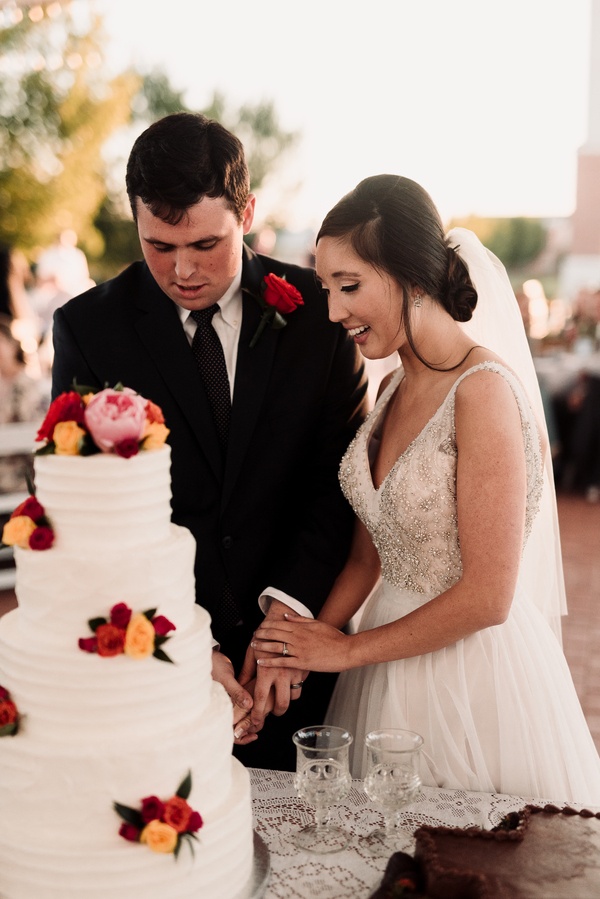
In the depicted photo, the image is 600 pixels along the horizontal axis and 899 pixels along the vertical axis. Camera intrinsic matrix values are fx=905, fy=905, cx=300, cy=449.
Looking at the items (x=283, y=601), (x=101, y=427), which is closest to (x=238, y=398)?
(x=283, y=601)

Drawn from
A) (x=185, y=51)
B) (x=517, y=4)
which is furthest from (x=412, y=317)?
(x=185, y=51)

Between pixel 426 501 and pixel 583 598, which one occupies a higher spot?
pixel 426 501

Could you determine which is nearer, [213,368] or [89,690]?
[89,690]

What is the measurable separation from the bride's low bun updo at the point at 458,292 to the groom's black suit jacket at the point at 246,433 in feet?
1.49

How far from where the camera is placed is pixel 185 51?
32.5m

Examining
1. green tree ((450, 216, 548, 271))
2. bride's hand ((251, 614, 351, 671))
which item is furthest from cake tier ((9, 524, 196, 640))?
green tree ((450, 216, 548, 271))

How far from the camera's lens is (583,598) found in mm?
6723

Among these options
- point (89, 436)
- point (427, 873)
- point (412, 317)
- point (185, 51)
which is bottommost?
point (427, 873)

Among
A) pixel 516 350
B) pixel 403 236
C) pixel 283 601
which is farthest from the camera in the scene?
pixel 516 350

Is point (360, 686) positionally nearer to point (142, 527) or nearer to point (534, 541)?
point (534, 541)

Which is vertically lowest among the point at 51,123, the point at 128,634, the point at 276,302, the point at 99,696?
the point at 99,696

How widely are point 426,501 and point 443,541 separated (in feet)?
0.39

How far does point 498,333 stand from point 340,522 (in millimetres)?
730

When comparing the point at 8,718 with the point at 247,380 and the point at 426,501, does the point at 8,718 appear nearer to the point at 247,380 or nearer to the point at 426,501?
the point at 426,501
